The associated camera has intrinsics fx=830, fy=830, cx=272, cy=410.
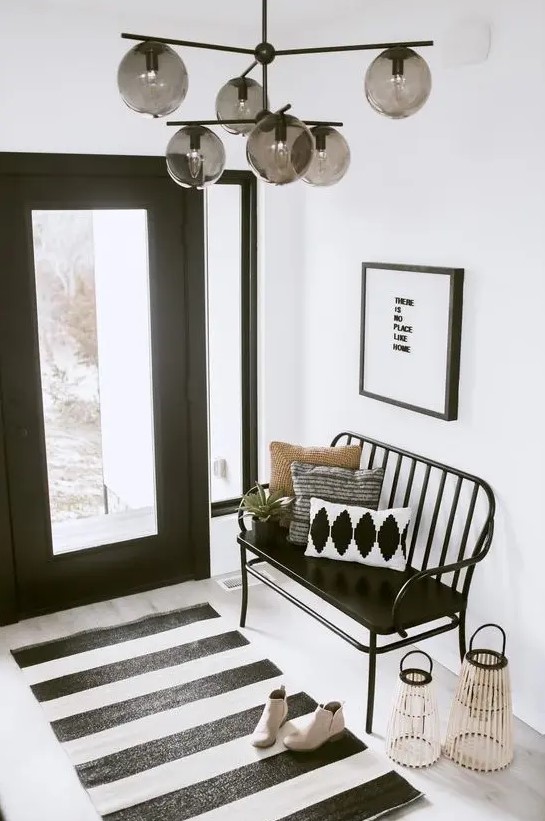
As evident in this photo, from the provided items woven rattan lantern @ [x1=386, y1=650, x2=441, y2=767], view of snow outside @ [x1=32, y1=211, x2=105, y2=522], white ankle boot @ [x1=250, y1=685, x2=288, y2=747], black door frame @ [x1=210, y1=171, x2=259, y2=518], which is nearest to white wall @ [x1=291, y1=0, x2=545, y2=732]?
woven rattan lantern @ [x1=386, y1=650, x2=441, y2=767]

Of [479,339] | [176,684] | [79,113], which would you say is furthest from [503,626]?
[79,113]

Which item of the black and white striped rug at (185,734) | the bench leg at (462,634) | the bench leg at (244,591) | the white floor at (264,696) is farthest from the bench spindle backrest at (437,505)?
the black and white striped rug at (185,734)

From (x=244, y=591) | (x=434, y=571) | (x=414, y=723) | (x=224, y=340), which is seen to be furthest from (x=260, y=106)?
(x=244, y=591)

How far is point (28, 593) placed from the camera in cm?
394

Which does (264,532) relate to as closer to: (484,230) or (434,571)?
(434,571)

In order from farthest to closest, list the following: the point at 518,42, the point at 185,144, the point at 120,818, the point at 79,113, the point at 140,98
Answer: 1. the point at 79,113
2. the point at 518,42
3. the point at 120,818
4. the point at 185,144
5. the point at 140,98

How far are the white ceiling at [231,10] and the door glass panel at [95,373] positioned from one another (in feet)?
2.78

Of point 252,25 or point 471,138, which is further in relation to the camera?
point 252,25

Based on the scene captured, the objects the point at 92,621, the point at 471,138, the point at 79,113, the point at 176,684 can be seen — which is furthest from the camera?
the point at 92,621

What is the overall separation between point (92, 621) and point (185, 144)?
8.51 feet

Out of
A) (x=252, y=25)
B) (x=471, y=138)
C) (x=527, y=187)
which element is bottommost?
(x=527, y=187)

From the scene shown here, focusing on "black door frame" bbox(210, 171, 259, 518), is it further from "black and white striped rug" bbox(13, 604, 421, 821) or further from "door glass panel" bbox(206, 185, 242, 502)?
"black and white striped rug" bbox(13, 604, 421, 821)

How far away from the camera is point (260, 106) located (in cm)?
224

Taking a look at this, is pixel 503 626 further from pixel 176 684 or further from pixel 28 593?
pixel 28 593
